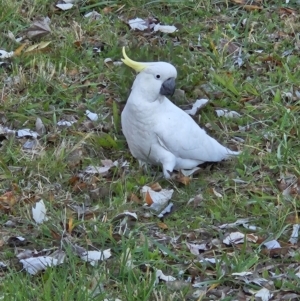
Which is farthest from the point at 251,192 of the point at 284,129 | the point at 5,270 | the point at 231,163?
the point at 5,270

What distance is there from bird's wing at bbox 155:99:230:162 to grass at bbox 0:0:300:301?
132 millimetres

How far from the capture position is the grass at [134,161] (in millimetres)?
3406

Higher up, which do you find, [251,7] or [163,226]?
[251,7]

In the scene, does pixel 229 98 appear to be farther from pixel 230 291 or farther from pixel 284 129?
pixel 230 291

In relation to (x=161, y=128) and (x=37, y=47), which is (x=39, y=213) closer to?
(x=161, y=128)

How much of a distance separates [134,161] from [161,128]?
1.17 feet

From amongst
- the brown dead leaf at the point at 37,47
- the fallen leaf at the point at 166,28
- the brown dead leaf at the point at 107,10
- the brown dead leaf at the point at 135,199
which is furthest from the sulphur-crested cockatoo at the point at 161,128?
the brown dead leaf at the point at 107,10

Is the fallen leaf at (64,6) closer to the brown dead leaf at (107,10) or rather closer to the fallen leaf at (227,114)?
the brown dead leaf at (107,10)

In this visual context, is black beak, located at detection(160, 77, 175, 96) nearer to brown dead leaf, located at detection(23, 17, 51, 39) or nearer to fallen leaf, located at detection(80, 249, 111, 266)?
fallen leaf, located at detection(80, 249, 111, 266)

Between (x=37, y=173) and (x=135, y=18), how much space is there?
1.92 m

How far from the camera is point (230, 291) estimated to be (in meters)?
3.37

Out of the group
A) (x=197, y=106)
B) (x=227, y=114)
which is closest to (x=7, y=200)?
(x=197, y=106)

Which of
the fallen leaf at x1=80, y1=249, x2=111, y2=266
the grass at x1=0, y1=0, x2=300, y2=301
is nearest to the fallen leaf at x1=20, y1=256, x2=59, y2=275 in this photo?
the grass at x1=0, y1=0, x2=300, y2=301

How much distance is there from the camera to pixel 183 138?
4195mm
